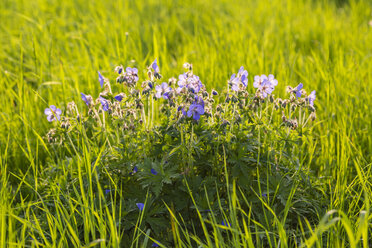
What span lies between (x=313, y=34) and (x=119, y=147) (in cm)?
336

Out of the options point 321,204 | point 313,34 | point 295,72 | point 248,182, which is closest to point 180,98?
point 248,182

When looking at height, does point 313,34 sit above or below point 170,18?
below

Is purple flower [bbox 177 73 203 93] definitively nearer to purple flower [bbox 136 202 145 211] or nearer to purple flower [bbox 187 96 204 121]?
purple flower [bbox 187 96 204 121]

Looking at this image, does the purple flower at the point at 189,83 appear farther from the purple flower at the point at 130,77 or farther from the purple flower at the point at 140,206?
the purple flower at the point at 140,206

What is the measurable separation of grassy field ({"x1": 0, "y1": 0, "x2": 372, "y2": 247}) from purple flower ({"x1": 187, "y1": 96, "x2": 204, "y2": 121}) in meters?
0.67

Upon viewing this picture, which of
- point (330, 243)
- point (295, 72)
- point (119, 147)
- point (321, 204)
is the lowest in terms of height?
point (330, 243)

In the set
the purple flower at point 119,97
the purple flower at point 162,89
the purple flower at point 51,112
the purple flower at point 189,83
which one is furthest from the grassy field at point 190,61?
the purple flower at point 189,83

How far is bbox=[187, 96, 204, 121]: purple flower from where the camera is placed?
6.84 feet

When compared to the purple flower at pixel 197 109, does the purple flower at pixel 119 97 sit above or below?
above

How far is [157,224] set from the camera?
2.09 m

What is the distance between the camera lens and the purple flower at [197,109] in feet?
6.84

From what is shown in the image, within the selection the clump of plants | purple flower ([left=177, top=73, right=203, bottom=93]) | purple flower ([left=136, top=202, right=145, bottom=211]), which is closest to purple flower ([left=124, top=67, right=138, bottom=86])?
the clump of plants

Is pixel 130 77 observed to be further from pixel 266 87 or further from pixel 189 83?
pixel 266 87

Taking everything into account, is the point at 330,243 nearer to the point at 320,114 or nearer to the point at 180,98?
the point at 180,98
